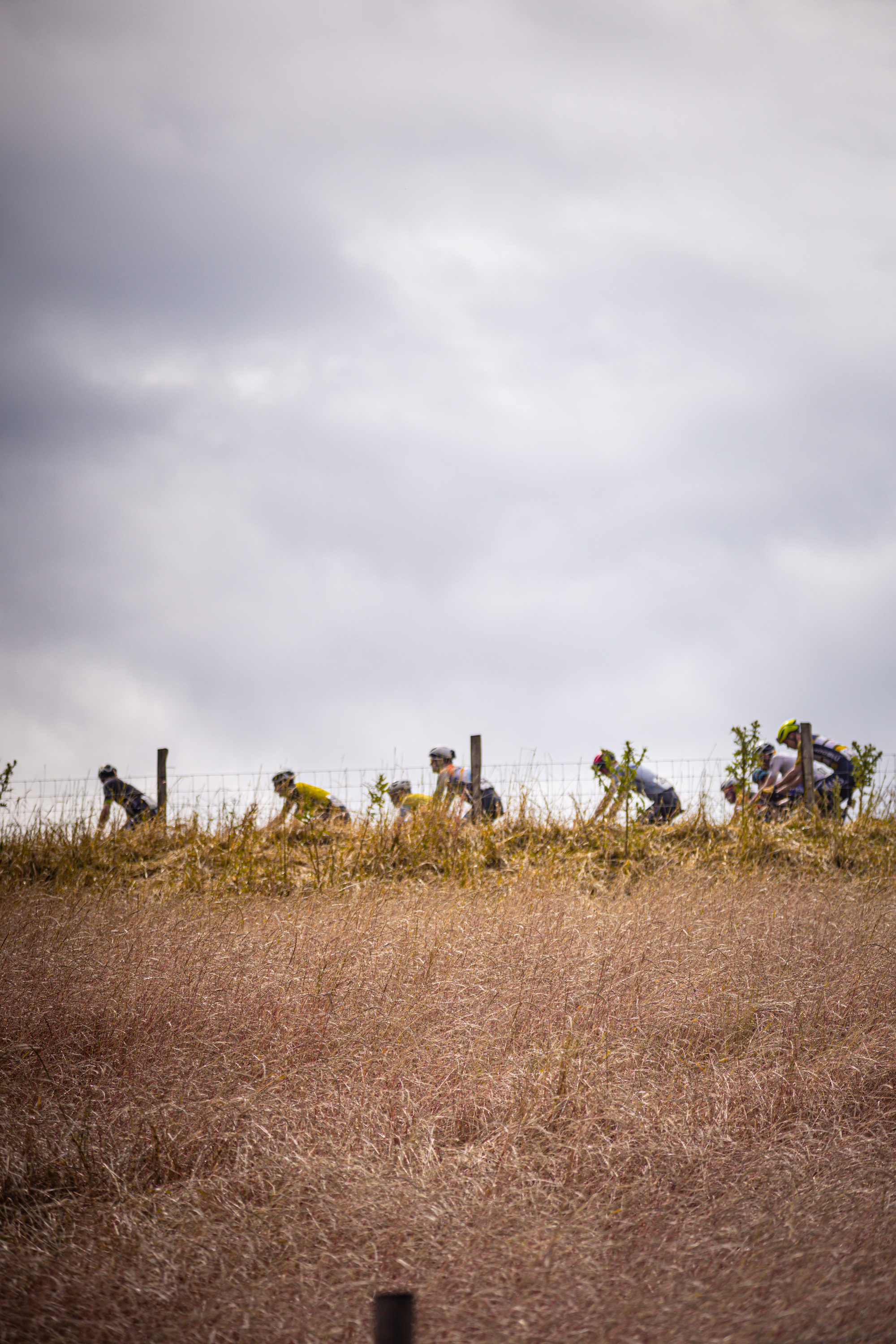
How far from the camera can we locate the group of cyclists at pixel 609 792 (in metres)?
11.3

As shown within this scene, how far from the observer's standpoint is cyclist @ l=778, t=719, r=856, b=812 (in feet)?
40.5

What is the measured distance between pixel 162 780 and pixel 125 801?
29.6 inches

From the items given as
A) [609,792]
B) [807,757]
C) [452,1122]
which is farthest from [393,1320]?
[807,757]

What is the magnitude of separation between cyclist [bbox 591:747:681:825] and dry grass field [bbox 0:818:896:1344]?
368 centimetres

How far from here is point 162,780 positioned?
12719 millimetres

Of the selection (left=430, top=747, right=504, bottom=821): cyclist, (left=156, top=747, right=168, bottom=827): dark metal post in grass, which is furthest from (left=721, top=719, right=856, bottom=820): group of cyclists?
(left=156, top=747, right=168, bottom=827): dark metal post in grass

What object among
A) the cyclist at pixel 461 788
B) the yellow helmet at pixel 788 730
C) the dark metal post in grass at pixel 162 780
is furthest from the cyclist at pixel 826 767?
the dark metal post in grass at pixel 162 780

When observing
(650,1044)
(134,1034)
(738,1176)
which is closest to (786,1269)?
(738,1176)

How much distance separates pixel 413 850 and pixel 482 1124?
7142 mm

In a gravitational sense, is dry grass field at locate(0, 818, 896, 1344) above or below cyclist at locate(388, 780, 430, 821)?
below

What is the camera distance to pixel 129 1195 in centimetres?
302

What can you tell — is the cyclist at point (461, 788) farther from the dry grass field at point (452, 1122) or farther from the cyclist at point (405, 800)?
the dry grass field at point (452, 1122)

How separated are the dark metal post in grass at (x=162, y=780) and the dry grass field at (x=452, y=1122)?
4.82m

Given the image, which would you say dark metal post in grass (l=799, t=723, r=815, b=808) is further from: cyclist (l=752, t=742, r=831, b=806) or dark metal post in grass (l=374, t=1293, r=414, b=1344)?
dark metal post in grass (l=374, t=1293, r=414, b=1344)
